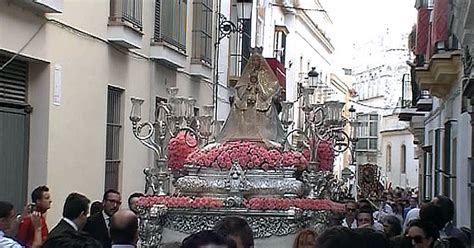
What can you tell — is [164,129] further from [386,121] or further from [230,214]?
[386,121]

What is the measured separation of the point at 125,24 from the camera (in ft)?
44.5

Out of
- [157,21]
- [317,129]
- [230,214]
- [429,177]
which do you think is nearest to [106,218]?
[230,214]

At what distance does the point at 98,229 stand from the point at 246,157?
2.13 meters

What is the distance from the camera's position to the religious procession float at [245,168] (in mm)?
9633

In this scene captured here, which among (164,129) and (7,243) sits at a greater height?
(164,129)

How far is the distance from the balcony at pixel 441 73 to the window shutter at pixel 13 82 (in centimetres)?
651

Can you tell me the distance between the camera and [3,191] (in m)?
10.4

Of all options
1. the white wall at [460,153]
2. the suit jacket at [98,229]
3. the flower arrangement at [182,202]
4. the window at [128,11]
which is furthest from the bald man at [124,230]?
the window at [128,11]

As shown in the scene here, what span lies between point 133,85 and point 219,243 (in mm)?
11644

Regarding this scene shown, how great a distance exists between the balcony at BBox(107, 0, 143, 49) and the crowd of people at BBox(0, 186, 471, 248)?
3782 mm

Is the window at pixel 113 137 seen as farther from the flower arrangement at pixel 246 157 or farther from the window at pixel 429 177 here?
the window at pixel 429 177

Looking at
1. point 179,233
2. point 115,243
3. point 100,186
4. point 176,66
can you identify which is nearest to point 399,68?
point 176,66

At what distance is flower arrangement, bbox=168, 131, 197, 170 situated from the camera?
1055 centimetres

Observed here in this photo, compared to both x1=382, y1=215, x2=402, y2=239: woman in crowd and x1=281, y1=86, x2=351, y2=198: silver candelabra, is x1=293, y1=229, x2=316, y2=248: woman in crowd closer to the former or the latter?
x1=382, y1=215, x2=402, y2=239: woman in crowd
